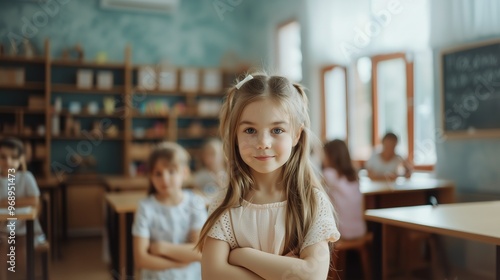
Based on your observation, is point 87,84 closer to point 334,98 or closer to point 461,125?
point 334,98

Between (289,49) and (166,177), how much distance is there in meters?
4.45

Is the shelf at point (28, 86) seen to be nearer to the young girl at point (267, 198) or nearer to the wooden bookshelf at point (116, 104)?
the wooden bookshelf at point (116, 104)

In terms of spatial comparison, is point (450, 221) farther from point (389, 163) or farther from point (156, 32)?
point (156, 32)

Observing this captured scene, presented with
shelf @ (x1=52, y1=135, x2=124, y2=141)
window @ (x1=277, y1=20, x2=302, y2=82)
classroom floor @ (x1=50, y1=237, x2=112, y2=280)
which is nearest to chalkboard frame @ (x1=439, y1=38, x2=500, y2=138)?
window @ (x1=277, y1=20, x2=302, y2=82)

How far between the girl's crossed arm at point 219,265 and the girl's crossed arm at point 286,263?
0.05ft

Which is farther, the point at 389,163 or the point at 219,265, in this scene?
the point at 389,163

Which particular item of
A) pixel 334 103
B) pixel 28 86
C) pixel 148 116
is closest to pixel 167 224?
pixel 334 103

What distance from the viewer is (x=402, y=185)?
3756 mm

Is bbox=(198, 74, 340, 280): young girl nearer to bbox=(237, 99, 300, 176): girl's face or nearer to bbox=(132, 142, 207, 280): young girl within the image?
bbox=(237, 99, 300, 176): girl's face

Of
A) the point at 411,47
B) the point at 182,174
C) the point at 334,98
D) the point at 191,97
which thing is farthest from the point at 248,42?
the point at 182,174

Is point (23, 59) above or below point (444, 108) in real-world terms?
above

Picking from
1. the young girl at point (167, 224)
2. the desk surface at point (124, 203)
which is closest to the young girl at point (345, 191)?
the desk surface at point (124, 203)

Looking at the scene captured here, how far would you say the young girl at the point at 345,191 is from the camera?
328cm

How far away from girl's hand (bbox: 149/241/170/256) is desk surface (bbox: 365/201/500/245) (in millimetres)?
861
